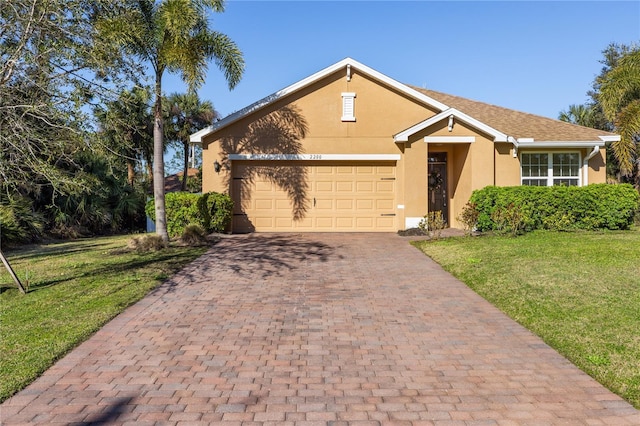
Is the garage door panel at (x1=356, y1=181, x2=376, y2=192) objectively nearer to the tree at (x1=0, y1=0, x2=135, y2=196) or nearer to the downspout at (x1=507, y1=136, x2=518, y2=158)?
the downspout at (x1=507, y1=136, x2=518, y2=158)

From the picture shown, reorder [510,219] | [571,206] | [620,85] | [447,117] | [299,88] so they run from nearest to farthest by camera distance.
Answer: [510,219], [571,206], [447,117], [299,88], [620,85]

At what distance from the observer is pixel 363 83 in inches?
634

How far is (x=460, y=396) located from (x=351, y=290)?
4.00 meters

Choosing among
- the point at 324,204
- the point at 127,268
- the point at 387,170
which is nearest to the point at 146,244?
the point at 127,268

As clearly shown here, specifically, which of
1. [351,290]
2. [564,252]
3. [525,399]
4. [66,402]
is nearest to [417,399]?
[525,399]

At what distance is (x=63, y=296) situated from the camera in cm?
738

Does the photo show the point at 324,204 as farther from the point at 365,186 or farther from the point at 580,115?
the point at 580,115

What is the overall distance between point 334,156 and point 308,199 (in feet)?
5.82

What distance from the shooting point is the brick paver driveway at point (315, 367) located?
3.71 meters

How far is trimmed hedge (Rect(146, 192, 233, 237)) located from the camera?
14.1 m

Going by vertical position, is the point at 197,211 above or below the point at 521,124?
below

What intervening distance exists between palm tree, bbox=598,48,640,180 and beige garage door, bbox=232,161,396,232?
27.7 feet

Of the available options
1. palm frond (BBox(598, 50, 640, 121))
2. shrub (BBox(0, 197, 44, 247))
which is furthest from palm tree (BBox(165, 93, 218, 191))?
palm frond (BBox(598, 50, 640, 121))

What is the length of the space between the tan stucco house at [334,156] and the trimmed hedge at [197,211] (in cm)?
114
